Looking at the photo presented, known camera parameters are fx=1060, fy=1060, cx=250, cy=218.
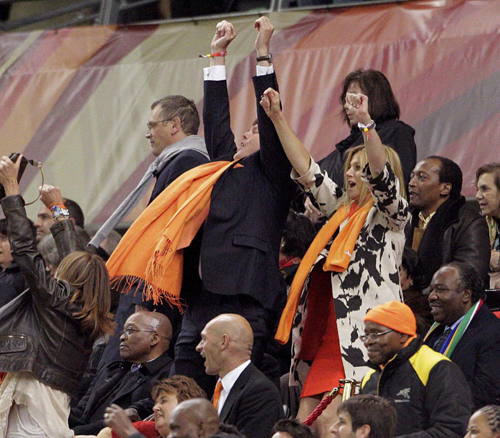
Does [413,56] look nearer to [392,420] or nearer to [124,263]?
[124,263]

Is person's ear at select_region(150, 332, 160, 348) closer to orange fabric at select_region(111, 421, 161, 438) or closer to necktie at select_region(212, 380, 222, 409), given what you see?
orange fabric at select_region(111, 421, 161, 438)

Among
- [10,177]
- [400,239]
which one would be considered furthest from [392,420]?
[10,177]

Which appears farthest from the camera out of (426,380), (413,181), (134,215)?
(134,215)

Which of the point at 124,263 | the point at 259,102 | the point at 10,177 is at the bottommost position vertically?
the point at 124,263

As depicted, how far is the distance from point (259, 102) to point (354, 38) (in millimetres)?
3847

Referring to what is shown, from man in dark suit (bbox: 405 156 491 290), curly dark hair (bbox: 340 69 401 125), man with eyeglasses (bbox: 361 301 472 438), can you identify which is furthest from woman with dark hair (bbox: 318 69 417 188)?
man with eyeglasses (bbox: 361 301 472 438)

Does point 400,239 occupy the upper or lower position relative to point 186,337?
upper

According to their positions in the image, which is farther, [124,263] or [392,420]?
[124,263]

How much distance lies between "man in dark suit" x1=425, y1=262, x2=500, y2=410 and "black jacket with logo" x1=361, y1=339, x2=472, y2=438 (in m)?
0.56

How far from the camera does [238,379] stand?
5180 mm

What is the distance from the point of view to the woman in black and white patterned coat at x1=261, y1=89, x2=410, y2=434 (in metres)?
5.23

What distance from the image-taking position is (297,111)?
901 cm

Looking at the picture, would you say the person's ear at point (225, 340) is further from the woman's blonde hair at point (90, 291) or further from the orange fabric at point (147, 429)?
the orange fabric at point (147, 429)

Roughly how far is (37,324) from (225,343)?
2.92 ft
